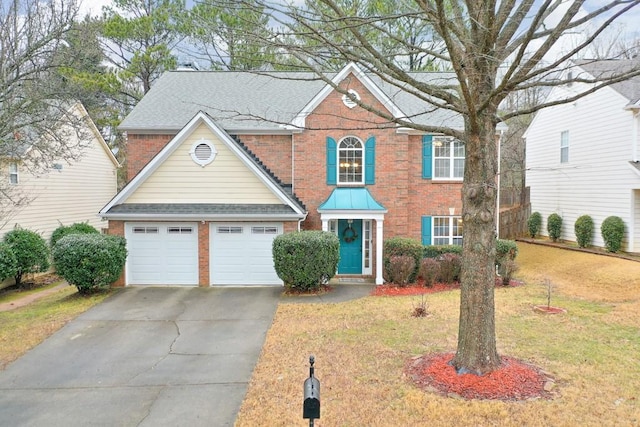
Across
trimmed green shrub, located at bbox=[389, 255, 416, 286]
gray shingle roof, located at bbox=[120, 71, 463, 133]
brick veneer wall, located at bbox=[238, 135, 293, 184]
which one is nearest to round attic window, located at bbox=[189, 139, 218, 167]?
gray shingle roof, located at bbox=[120, 71, 463, 133]

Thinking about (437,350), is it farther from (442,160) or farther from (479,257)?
(442,160)

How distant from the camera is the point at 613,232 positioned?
54.0ft

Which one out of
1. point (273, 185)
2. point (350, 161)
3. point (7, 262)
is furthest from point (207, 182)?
point (7, 262)

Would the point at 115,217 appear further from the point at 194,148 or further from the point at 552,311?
the point at 552,311

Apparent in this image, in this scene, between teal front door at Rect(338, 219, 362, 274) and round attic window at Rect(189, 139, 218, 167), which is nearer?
round attic window at Rect(189, 139, 218, 167)

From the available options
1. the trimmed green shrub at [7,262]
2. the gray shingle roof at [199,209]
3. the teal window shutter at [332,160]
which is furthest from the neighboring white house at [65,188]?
the teal window shutter at [332,160]

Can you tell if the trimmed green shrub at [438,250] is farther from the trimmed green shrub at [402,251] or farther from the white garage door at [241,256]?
the white garage door at [241,256]

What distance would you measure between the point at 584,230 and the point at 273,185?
1332 centimetres

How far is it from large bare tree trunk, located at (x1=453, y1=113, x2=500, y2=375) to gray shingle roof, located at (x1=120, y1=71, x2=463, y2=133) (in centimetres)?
888

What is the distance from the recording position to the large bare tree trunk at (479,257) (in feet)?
21.1

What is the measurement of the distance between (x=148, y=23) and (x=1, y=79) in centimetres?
Answer: 1532

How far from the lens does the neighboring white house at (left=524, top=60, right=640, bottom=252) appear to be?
16.2 meters

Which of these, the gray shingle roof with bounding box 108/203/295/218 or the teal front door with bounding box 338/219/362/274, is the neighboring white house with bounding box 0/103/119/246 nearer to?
the gray shingle roof with bounding box 108/203/295/218

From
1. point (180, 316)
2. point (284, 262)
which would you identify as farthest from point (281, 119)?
point (180, 316)
